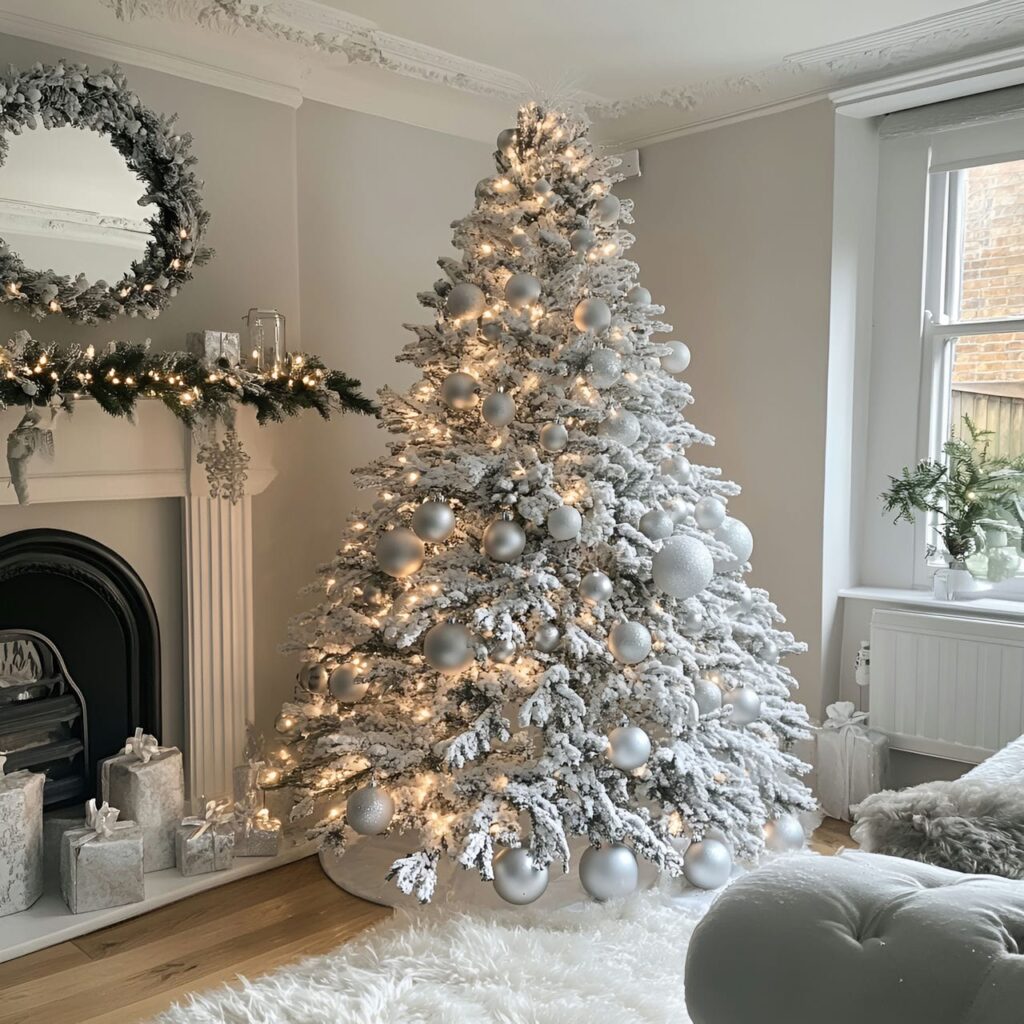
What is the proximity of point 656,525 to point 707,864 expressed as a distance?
891mm

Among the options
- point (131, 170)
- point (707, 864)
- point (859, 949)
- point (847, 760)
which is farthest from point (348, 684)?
point (859, 949)

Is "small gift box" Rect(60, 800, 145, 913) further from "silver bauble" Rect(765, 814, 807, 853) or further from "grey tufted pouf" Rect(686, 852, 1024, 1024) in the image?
"grey tufted pouf" Rect(686, 852, 1024, 1024)

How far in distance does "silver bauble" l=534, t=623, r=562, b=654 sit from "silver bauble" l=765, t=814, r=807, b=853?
2.83 ft

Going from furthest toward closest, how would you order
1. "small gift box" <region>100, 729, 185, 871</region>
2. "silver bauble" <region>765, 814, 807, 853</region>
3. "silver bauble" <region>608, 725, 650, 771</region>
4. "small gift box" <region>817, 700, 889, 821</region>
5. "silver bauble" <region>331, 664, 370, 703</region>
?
"small gift box" <region>817, 700, 889, 821</region>
"small gift box" <region>100, 729, 185, 871</region>
"silver bauble" <region>765, 814, 807, 853</region>
"silver bauble" <region>331, 664, 370, 703</region>
"silver bauble" <region>608, 725, 650, 771</region>

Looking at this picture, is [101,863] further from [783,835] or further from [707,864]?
[783,835]

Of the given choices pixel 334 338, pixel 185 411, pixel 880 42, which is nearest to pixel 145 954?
pixel 185 411

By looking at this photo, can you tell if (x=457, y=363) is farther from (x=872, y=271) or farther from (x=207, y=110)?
(x=872, y=271)

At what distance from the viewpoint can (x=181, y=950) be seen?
8.65ft

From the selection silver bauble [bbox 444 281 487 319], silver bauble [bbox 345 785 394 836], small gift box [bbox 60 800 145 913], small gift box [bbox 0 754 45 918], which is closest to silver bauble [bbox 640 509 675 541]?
silver bauble [bbox 444 281 487 319]

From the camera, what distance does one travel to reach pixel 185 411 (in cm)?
288

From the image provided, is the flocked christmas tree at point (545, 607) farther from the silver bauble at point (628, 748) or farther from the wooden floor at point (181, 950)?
the wooden floor at point (181, 950)

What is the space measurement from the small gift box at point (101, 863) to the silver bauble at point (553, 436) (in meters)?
1.55

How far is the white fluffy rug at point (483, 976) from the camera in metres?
2.01

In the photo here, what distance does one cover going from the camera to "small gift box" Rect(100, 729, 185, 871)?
2.94m
